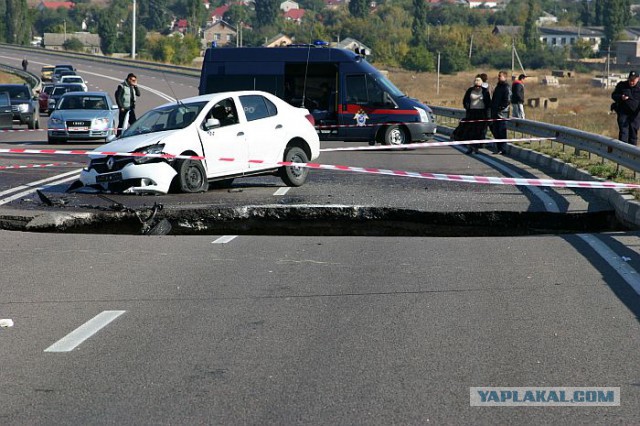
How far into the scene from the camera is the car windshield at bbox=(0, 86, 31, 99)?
36188 millimetres

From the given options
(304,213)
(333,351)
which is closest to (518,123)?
(304,213)

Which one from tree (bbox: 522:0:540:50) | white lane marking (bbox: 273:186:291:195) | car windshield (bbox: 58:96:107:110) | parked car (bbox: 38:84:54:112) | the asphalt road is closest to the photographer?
the asphalt road

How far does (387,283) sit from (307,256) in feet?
5.75

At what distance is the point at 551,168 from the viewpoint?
20.7 meters

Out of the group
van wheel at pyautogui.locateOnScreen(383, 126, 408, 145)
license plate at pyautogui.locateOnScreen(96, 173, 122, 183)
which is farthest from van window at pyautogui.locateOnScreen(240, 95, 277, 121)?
van wheel at pyautogui.locateOnScreen(383, 126, 408, 145)

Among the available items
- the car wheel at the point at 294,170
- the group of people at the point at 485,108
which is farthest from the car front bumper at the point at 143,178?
the group of people at the point at 485,108

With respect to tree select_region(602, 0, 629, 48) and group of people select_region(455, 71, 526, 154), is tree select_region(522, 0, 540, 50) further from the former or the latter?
group of people select_region(455, 71, 526, 154)

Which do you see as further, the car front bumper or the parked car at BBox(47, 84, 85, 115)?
the parked car at BBox(47, 84, 85, 115)

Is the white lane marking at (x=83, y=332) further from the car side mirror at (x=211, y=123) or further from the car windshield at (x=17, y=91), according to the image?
the car windshield at (x=17, y=91)

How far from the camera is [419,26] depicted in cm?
16038

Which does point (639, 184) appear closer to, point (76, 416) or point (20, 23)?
point (76, 416)

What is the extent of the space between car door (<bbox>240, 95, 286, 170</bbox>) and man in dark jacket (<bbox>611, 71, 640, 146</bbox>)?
23.0ft

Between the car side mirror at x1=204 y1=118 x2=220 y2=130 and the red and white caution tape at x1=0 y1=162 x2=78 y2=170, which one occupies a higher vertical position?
the car side mirror at x1=204 y1=118 x2=220 y2=130

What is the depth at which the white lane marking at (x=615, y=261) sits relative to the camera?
370 inches
